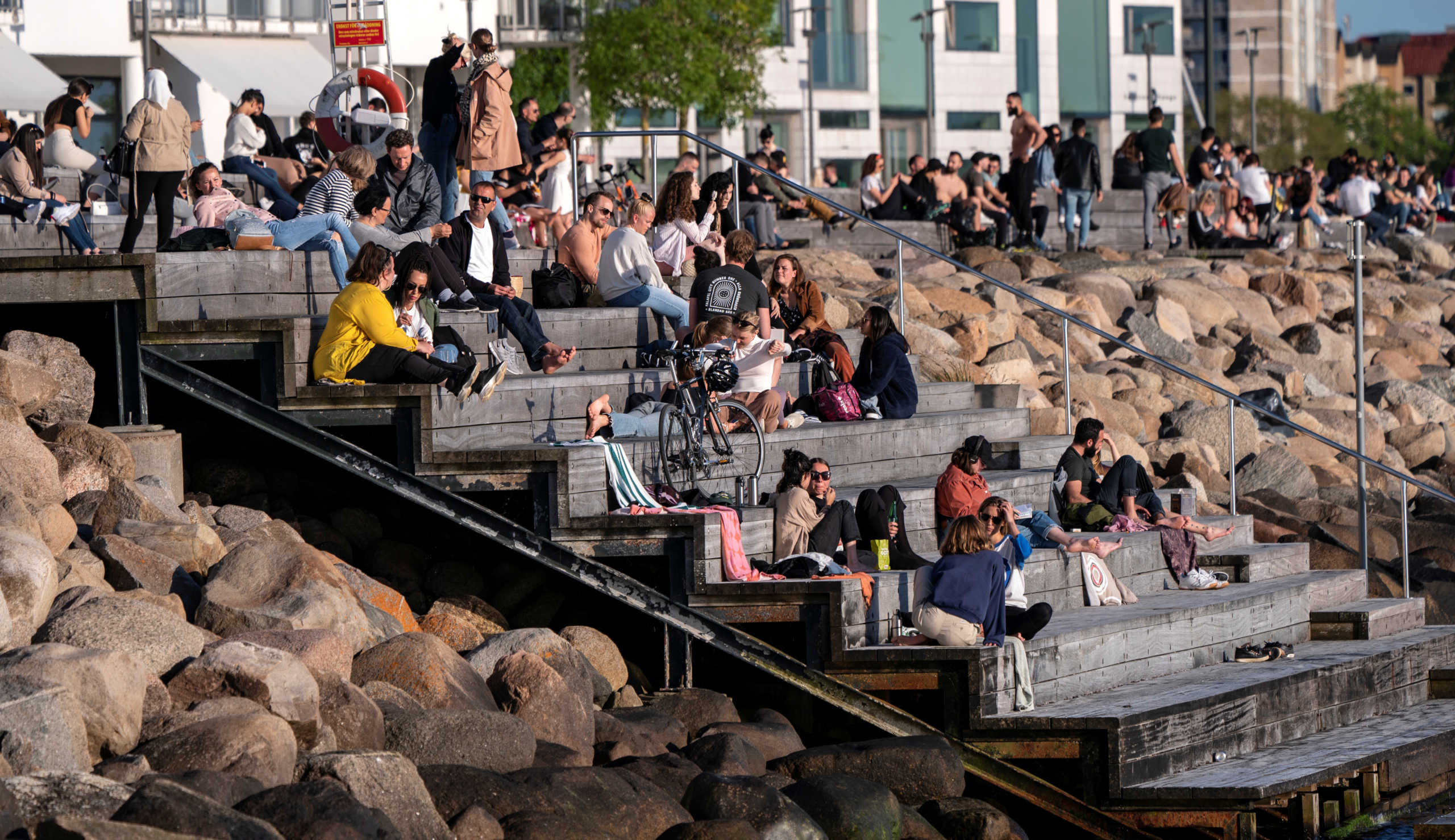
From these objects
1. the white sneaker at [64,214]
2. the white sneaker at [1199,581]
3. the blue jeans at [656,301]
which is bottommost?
the white sneaker at [1199,581]

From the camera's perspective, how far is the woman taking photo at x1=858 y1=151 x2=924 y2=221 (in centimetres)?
2327

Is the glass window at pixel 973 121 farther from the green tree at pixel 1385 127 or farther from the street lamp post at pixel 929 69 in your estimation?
the green tree at pixel 1385 127

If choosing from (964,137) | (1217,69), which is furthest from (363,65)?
(1217,69)

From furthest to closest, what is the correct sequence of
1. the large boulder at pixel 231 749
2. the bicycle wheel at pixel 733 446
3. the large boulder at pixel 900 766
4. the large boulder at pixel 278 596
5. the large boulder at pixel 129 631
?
the bicycle wheel at pixel 733 446 → the large boulder at pixel 900 766 → the large boulder at pixel 278 596 → the large boulder at pixel 129 631 → the large boulder at pixel 231 749

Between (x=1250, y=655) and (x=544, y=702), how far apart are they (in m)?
4.73

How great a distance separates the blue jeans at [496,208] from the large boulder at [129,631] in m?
6.29

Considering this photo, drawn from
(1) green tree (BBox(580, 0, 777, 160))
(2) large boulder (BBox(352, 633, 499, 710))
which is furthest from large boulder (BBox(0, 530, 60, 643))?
(1) green tree (BBox(580, 0, 777, 160))

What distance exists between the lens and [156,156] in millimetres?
12781

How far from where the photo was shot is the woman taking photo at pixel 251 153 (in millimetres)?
16328

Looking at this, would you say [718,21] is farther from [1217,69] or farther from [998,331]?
[1217,69]

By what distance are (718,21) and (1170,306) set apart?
25.3m

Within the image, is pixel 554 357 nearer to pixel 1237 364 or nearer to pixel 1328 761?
pixel 1328 761

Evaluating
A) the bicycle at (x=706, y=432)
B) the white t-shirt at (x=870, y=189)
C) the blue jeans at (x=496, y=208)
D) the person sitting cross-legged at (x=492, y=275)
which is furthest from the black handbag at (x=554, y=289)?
the white t-shirt at (x=870, y=189)

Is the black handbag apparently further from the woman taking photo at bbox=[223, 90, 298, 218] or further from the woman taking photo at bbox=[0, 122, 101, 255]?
the woman taking photo at bbox=[223, 90, 298, 218]
